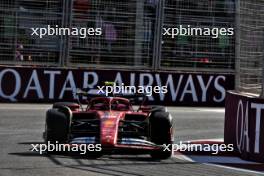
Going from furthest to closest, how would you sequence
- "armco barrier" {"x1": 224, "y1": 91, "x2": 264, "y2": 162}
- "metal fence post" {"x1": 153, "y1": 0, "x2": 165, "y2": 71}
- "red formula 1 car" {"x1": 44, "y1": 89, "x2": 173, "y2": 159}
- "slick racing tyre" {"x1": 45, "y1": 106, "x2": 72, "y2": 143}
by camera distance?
"metal fence post" {"x1": 153, "y1": 0, "x2": 165, "y2": 71} < "slick racing tyre" {"x1": 45, "y1": 106, "x2": 72, "y2": 143} < "armco barrier" {"x1": 224, "y1": 91, "x2": 264, "y2": 162} < "red formula 1 car" {"x1": 44, "y1": 89, "x2": 173, "y2": 159}

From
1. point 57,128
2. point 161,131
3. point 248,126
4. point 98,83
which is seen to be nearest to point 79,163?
point 57,128

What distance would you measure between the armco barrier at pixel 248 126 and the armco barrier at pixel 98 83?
853 cm

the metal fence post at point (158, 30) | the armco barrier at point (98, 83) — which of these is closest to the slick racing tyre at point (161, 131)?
the armco barrier at point (98, 83)

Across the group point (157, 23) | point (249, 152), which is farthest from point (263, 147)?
point (157, 23)

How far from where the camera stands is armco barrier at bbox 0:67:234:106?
60.4 feet

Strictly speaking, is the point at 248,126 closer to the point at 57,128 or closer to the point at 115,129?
the point at 115,129

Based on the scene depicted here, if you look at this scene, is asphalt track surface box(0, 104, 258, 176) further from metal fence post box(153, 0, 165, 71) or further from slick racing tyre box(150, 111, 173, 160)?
metal fence post box(153, 0, 165, 71)

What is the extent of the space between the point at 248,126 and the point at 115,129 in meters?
1.97

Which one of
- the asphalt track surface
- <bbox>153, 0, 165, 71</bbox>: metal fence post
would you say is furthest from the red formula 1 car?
<bbox>153, 0, 165, 71</bbox>: metal fence post

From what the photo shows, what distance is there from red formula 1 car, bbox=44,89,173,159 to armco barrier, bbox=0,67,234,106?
814cm

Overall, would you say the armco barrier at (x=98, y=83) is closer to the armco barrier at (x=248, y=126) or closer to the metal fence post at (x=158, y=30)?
the metal fence post at (x=158, y=30)

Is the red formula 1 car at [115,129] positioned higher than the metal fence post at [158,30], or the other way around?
the metal fence post at [158,30]

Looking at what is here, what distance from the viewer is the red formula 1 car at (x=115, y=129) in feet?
30.5

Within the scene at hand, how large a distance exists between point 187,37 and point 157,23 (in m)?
1.09
